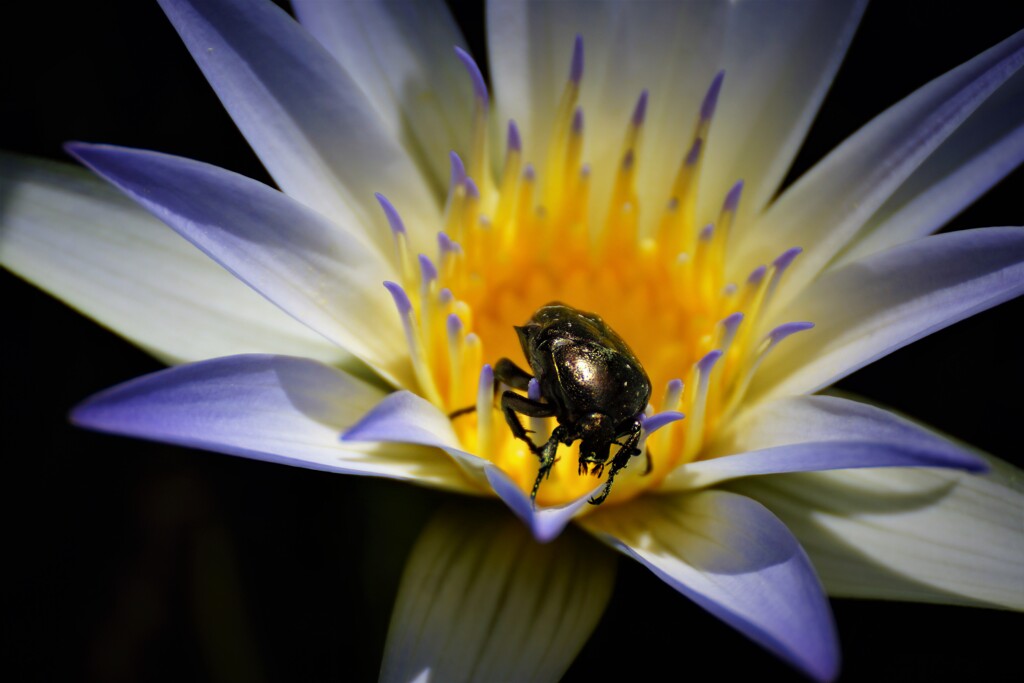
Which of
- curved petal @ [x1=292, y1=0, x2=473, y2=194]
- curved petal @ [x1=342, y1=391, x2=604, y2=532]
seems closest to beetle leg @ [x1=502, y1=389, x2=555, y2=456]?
curved petal @ [x1=342, y1=391, x2=604, y2=532]

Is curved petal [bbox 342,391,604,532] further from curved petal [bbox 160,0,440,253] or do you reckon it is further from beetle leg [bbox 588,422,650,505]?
curved petal [bbox 160,0,440,253]

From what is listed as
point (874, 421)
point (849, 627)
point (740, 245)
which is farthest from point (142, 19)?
point (849, 627)

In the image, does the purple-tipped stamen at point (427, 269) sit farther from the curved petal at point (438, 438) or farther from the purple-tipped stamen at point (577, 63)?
the purple-tipped stamen at point (577, 63)

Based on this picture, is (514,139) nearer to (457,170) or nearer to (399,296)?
(457,170)

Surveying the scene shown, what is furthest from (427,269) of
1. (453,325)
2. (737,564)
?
(737,564)

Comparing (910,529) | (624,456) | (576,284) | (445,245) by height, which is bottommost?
(910,529)

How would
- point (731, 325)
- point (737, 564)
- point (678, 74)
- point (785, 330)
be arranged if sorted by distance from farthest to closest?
point (678, 74) < point (731, 325) < point (785, 330) < point (737, 564)
